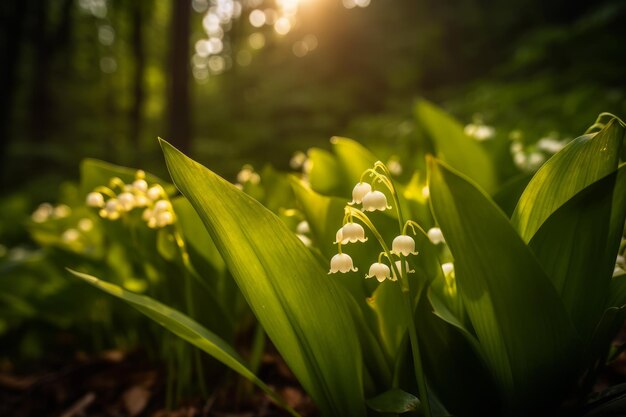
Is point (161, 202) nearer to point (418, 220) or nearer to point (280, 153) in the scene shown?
point (418, 220)

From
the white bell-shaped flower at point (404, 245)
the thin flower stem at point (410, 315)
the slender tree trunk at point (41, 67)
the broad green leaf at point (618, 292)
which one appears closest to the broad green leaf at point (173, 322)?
the thin flower stem at point (410, 315)

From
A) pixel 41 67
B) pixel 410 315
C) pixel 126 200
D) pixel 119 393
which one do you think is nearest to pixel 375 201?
pixel 410 315

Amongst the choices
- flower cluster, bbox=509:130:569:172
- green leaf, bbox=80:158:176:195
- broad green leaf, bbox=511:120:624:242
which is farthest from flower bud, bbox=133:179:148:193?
flower cluster, bbox=509:130:569:172

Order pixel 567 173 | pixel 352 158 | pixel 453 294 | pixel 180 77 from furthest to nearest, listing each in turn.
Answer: pixel 180 77
pixel 352 158
pixel 453 294
pixel 567 173

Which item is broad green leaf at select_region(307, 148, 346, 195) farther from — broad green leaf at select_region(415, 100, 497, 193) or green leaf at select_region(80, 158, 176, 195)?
green leaf at select_region(80, 158, 176, 195)

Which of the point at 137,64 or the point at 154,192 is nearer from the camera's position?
the point at 154,192

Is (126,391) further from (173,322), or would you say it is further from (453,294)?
(453,294)

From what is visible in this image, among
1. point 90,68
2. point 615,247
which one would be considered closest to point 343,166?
point 615,247
